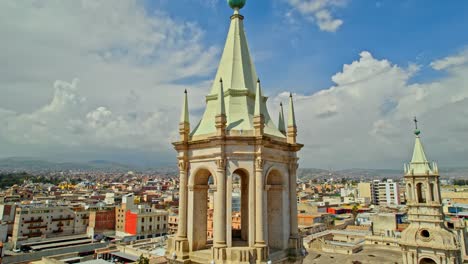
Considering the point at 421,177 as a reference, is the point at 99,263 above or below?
below

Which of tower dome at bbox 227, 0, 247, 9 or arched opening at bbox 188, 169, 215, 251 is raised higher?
tower dome at bbox 227, 0, 247, 9

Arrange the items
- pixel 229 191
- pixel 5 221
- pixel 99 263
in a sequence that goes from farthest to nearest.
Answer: pixel 5 221 → pixel 99 263 → pixel 229 191

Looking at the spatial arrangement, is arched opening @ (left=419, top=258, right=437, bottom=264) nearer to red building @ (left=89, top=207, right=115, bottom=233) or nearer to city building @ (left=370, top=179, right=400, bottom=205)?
red building @ (left=89, top=207, right=115, bottom=233)

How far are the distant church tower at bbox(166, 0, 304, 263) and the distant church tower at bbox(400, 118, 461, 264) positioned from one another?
76.0ft

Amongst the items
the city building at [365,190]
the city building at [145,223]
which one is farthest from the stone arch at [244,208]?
the city building at [365,190]

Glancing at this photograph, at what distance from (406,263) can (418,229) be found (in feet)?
10.6

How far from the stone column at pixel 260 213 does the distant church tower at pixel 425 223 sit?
25270 millimetres

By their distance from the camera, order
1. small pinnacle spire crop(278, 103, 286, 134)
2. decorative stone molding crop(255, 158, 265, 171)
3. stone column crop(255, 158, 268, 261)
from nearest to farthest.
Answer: stone column crop(255, 158, 268, 261), decorative stone molding crop(255, 158, 265, 171), small pinnacle spire crop(278, 103, 286, 134)

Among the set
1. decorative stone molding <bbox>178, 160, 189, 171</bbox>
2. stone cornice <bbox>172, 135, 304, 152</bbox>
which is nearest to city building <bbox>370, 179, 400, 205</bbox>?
stone cornice <bbox>172, 135, 304, 152</bbox>

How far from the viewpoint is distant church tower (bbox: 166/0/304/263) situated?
10359 millimetres

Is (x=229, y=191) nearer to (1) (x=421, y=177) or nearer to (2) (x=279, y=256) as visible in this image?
(2) (x=279, y=256)

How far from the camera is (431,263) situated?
96.8ft

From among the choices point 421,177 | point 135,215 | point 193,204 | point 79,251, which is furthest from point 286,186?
point 135,215

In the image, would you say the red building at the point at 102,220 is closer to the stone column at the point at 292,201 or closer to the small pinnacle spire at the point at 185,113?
the small pinnacle spire at the point at 185,113
